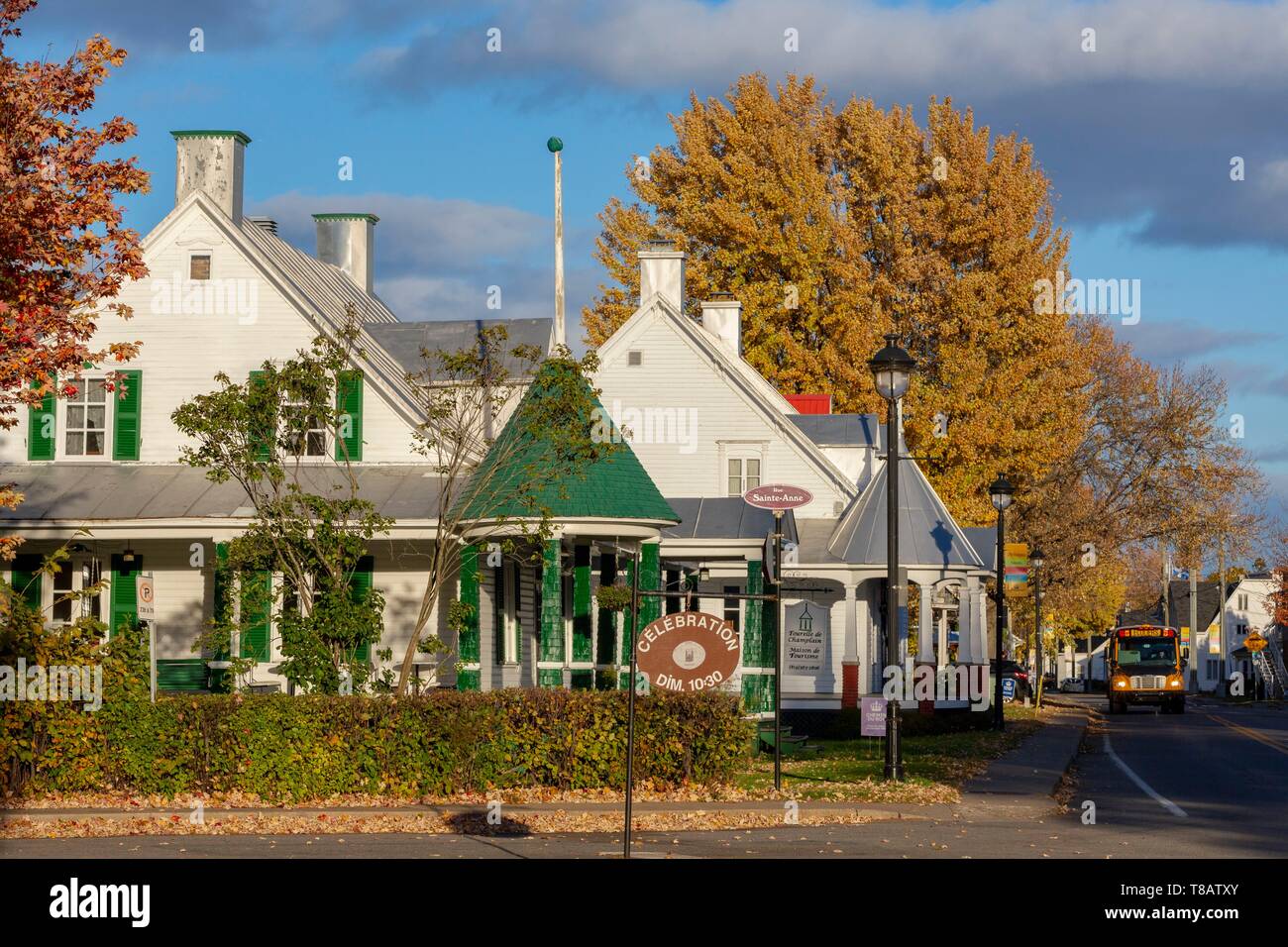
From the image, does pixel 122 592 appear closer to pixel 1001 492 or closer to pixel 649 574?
pixel 649 574

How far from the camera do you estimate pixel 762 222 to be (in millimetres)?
50031

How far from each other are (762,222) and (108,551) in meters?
25.9

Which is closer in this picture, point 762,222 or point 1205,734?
point 1205,734

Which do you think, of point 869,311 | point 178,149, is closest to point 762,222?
point 869,311

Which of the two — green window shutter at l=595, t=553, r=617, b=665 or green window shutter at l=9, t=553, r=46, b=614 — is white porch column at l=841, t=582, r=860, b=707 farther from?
green window shutter at l=9, t=553, r=46, b=614

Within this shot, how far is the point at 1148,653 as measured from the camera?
5881 cm

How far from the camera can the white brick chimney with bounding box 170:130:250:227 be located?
101 ft

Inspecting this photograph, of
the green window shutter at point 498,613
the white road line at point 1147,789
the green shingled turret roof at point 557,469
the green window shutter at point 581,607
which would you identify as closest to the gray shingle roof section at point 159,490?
the green window shutter at point 498,613

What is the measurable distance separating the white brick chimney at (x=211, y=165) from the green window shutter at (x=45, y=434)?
4.42 m

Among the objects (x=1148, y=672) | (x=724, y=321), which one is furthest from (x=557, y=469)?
(x=1148, y=672)

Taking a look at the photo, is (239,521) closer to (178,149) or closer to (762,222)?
(178,149)

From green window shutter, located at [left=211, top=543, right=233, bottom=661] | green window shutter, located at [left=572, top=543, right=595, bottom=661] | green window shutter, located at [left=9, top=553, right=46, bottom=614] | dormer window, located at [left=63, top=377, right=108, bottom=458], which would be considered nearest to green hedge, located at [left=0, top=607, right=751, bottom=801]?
green window shutter, located at [left=211, top=543, right=233, bottom=661]

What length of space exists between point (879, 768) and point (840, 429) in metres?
17.4

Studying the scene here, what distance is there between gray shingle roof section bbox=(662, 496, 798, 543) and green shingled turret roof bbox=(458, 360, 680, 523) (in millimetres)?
5992
